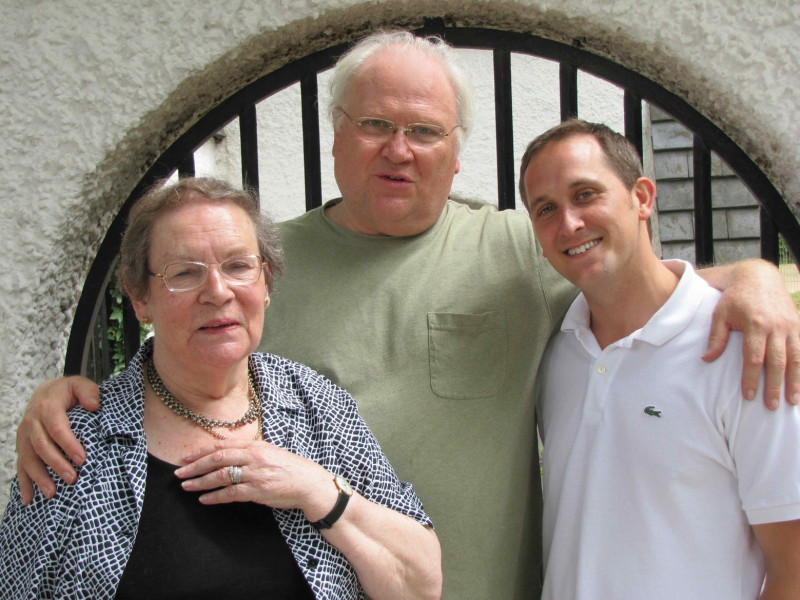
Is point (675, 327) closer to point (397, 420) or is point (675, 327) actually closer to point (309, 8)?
point (397, 420)

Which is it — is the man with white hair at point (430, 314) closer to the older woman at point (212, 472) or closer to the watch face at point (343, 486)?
the older woman at point (212, 472)

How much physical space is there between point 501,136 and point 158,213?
41.9 inches

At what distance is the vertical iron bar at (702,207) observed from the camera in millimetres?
2094

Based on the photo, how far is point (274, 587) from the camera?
4.70 ft

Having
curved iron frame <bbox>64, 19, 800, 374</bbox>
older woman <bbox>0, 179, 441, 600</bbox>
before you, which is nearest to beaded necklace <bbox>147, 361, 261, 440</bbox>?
older woman <bbox>0, 179, 441, 600</bbox>

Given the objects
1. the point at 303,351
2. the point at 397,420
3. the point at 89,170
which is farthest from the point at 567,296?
the point at 89,170

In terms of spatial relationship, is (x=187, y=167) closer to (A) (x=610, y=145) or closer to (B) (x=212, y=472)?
(B) (x=212, y=472)

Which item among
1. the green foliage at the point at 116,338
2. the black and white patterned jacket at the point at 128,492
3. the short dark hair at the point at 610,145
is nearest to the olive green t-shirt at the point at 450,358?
the black and white patterned jacket at the point at 128,492

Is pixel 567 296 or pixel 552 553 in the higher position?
pixel 567 296

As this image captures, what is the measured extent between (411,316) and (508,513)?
552 millimetres

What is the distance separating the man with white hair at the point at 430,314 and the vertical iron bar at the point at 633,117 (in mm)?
435

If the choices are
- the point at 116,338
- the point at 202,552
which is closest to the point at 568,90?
the point at 202,552

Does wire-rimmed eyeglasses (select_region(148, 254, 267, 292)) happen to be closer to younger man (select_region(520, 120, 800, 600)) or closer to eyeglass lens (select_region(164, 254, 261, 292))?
eyeglass lens (select_region(164, 254, 261, 292))

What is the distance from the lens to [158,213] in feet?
5.15
